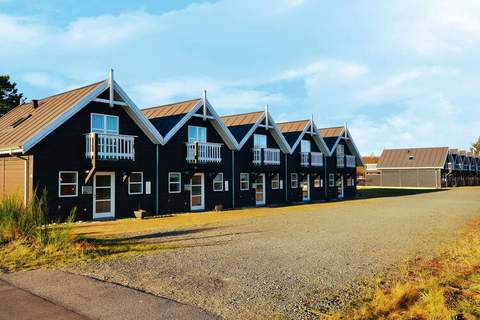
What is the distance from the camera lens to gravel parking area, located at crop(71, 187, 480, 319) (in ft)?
22.7

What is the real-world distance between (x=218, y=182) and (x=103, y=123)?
29.5 feet

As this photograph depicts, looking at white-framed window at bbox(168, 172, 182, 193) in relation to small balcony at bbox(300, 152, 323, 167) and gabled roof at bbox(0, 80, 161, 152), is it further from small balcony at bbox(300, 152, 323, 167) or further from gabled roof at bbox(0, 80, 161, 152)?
small balcony at bbox(300, 152, 323, 167)

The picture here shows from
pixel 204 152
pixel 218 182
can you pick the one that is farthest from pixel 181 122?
pixel 218 182

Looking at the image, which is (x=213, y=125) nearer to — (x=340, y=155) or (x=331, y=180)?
(x=331, y=180)

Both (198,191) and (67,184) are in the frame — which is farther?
(198,191)

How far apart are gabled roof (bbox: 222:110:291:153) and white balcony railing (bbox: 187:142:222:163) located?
91.7 inches

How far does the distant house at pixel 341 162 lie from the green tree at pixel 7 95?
29224 millimetres

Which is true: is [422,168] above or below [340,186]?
above

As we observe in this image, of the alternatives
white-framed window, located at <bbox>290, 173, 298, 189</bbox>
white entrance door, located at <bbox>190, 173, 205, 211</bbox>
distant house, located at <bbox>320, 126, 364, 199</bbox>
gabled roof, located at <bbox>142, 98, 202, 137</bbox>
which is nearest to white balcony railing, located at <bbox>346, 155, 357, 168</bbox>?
distant house, located at <bbox>320, 126, 364, 199</bbox>

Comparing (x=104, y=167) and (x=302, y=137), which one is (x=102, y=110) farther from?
(x=302, y=137)

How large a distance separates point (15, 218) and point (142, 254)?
404 cm

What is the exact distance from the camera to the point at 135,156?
69.7ft

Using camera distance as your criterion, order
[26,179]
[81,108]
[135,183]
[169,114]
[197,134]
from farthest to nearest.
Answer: [169,114], [197,134], [135,183], [81,108], [26,179]

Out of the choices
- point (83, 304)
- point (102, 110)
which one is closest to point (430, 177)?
point (102, 110)
